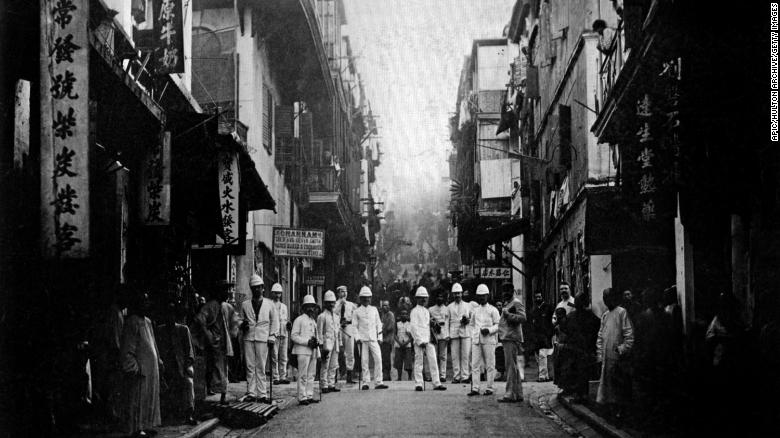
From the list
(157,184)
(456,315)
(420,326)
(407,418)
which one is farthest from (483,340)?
(157,184)

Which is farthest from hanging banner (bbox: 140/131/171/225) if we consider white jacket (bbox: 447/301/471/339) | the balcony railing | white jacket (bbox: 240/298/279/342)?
white jacket (bbox: 447/301/471/339)

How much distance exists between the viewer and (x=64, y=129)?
8867mm

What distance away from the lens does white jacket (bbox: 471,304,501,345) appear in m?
19.9

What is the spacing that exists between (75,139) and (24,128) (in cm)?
194

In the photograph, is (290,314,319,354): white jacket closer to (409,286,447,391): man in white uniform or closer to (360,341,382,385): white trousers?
(360,341,382,385): white trousers

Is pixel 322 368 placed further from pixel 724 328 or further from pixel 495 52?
pixel 495 52

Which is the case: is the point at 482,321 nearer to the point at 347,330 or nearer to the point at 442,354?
the point at 347,330

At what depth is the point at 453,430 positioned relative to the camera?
41.6 feet

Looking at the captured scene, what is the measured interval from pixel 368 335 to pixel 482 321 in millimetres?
2176

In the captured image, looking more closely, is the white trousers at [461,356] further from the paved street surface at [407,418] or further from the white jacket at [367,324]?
the paved street surface at [407,418]

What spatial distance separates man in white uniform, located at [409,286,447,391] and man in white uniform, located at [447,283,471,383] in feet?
1.85

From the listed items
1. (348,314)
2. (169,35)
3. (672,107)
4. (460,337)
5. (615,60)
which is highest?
(615,60)

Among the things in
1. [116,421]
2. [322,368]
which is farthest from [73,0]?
[322,368]

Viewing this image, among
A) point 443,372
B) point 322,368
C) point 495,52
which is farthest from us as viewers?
point 495,52
